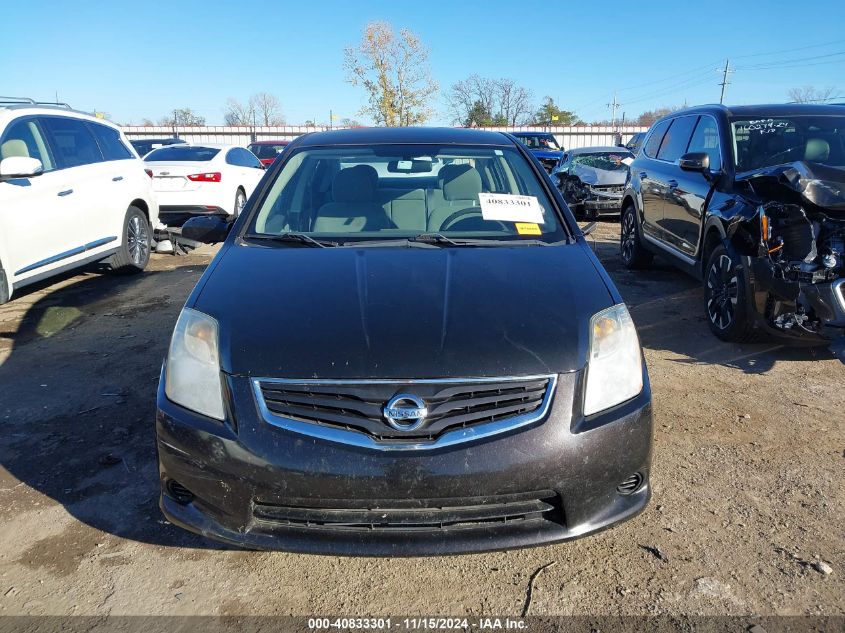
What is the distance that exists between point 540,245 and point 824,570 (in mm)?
1737

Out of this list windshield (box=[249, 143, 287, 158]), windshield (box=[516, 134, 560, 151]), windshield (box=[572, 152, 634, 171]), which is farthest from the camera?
windshield (box=[249, 143, 287, 158])

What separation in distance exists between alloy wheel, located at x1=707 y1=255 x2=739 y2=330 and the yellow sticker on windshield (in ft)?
7.46

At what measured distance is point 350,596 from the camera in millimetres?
2371

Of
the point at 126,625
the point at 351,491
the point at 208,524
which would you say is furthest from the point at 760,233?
the point at 126,625

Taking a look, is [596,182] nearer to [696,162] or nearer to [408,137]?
[696,162]

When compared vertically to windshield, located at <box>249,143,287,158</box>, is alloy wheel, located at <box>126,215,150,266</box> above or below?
above

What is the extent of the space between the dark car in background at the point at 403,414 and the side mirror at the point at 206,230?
1050 mm

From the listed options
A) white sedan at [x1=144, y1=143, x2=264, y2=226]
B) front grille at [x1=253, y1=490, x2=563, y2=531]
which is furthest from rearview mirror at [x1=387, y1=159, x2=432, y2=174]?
white sedan at [x1=144, y1=143, x2=264, y2=226]

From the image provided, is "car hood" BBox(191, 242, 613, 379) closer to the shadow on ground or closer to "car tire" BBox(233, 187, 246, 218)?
the shadow on ground

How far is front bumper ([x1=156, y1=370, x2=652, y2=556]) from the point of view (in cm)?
208

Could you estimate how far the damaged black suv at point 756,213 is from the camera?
13.7 feet

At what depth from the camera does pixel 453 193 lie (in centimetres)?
354

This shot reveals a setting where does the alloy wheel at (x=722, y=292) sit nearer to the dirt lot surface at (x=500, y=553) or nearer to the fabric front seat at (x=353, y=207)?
the dirt lot surface at (x=500, y=553)

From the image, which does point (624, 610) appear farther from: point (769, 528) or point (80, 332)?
point (80, 332)
